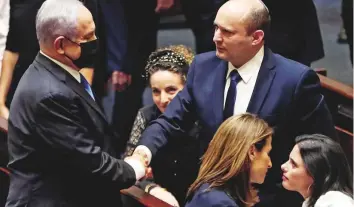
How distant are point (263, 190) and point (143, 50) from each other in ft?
5.21

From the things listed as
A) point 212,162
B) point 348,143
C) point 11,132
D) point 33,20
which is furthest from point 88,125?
point 348,143

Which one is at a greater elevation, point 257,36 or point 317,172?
point 257,36

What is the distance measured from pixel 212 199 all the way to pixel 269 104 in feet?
1.82

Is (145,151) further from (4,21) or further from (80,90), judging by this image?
(4,21)

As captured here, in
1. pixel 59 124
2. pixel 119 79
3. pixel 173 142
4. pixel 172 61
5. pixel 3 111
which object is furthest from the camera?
pixel 119 79

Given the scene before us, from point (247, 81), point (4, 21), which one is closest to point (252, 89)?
point (247, 81)

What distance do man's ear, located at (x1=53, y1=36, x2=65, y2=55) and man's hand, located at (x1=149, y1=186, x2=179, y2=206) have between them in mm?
897

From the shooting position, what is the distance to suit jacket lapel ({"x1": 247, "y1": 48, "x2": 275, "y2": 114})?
11.6ft

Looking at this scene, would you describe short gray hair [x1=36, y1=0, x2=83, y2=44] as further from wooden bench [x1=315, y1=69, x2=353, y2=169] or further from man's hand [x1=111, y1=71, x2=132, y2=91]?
wooden bench [x1=315, y1=69, x2=353, y2=169]

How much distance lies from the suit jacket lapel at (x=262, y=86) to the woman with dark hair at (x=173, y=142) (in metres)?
0.45

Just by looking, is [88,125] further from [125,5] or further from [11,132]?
[125,5]

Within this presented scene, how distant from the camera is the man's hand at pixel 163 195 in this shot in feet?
12.8

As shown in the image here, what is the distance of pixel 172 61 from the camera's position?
412cm

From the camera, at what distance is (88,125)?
3377 mm
